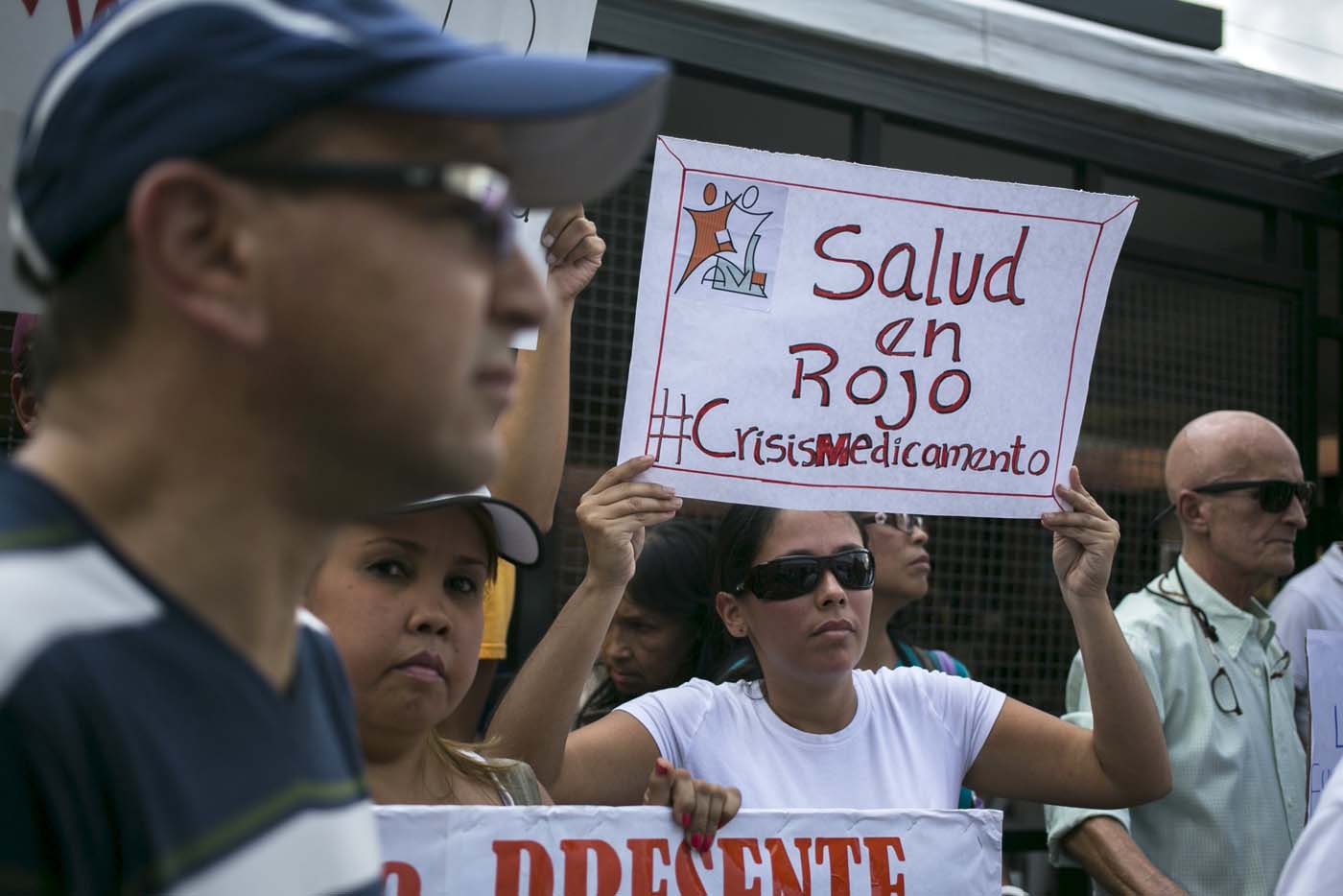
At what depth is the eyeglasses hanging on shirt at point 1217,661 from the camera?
3.15 meters

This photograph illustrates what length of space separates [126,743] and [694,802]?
1.42 m

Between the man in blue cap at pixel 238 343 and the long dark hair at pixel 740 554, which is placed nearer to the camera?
the man in blue cap at pixel 238 343

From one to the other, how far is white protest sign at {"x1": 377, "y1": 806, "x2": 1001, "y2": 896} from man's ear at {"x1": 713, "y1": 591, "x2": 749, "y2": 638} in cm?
61

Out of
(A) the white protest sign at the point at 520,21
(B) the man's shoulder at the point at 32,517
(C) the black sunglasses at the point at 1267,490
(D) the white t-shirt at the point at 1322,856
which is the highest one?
(A) the white protest sign at the point at 520,21

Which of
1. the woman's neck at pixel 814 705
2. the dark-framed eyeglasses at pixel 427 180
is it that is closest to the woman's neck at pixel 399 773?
the woman's neck at pixel 814 705

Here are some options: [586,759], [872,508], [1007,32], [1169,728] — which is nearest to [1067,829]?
[1169,728]

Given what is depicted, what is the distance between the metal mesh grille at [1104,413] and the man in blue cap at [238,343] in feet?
10.5

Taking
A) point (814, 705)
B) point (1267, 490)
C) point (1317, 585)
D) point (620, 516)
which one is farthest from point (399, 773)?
point (1317, 585)

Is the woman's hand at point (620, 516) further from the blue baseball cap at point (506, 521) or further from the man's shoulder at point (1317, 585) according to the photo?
the man's shoulder at point (1317, 585)

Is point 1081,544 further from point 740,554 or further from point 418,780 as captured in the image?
point 418,780

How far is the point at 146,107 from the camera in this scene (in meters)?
0.76

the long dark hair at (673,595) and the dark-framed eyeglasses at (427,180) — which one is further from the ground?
the dark-framed eyeglasses at (427,180)

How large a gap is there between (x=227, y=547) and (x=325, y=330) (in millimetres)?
142

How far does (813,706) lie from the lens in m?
2.51
